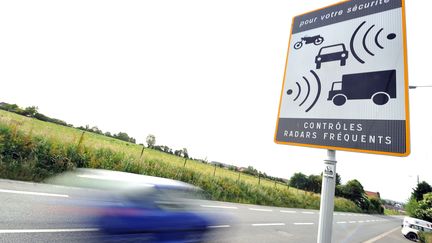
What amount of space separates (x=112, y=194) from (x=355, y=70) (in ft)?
11.3

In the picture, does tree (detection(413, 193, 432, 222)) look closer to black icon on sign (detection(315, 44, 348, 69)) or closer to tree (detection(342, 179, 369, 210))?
tree (detection(342, 179, 369, 210))

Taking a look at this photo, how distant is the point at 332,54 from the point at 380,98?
63 cm

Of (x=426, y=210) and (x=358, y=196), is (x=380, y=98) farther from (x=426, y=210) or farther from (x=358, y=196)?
(x=358, y=196)

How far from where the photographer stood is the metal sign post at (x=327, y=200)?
1.97 meters

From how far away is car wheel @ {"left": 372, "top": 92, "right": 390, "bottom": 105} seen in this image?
1.86m

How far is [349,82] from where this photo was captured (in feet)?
6.84

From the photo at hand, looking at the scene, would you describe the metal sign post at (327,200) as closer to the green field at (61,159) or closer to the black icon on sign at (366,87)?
the black icon on sign at (366,87)

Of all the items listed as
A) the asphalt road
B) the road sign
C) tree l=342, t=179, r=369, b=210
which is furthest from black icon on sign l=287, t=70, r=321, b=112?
tree l=342, t=179, r=369, b=210

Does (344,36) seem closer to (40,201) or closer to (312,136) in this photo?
(312,136)

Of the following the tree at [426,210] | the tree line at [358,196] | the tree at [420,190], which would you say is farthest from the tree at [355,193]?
the tree at [426,210]

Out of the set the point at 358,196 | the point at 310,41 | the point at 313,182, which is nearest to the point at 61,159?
the point at 310,41

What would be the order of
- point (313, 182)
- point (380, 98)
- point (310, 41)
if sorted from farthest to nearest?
point (313, 182) → point (310, 41) → point (380, 98)

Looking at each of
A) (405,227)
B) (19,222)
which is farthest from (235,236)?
(405,227)

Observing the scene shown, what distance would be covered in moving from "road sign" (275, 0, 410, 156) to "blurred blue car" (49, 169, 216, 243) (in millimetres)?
2316
